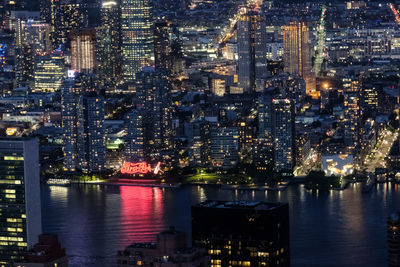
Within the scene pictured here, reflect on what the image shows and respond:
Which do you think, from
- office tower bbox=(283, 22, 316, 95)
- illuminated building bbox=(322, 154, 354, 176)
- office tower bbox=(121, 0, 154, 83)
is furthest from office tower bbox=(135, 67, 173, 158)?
office tower bbox=(283, 22, 316, 95)

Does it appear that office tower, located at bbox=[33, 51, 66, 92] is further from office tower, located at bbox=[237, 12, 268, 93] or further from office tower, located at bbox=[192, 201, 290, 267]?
office tower, located at bbox=[192, 201, 290, 267]

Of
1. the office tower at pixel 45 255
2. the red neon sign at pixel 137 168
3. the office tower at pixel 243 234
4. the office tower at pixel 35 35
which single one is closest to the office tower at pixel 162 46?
the office tower at pixel 35 35

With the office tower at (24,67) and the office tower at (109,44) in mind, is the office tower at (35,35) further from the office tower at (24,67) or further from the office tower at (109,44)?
the office tower at (109,44)

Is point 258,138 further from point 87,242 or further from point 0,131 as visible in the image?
point 87,242

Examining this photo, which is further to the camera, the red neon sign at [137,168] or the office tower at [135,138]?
the office tower at [135,138]

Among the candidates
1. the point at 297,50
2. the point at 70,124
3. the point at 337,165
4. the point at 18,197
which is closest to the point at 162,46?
the point at 297,50

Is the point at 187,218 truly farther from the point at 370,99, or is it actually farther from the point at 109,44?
the point at 109,44
